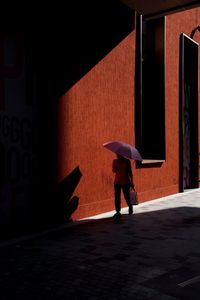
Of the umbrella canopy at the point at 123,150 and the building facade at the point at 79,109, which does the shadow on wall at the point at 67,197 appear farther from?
the umbrella canopy at the point at 123,150

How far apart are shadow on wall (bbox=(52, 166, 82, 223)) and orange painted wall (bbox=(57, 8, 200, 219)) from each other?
129 millimetres

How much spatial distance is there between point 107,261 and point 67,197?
2.96 meters

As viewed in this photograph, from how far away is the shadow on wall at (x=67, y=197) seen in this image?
27.0ft

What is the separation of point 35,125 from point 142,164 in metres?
4.56

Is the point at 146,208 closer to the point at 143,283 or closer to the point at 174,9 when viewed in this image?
the point at 174,9

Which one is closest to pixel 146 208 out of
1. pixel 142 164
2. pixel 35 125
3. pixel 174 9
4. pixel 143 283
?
pixel 142 164

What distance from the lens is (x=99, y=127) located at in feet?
31.1

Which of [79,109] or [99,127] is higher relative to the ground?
[79,109]

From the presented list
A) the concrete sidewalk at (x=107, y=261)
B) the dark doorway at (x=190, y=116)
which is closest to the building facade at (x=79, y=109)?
the concrete sidewalk at (x=107, y=261)

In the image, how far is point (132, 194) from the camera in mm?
9102

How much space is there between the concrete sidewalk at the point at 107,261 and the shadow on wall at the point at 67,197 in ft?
0.95

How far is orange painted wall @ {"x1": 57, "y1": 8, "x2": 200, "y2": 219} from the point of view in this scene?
8508mm

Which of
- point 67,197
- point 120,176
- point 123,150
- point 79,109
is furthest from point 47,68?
point 120,176

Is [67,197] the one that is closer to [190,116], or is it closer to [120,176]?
[120,176]
